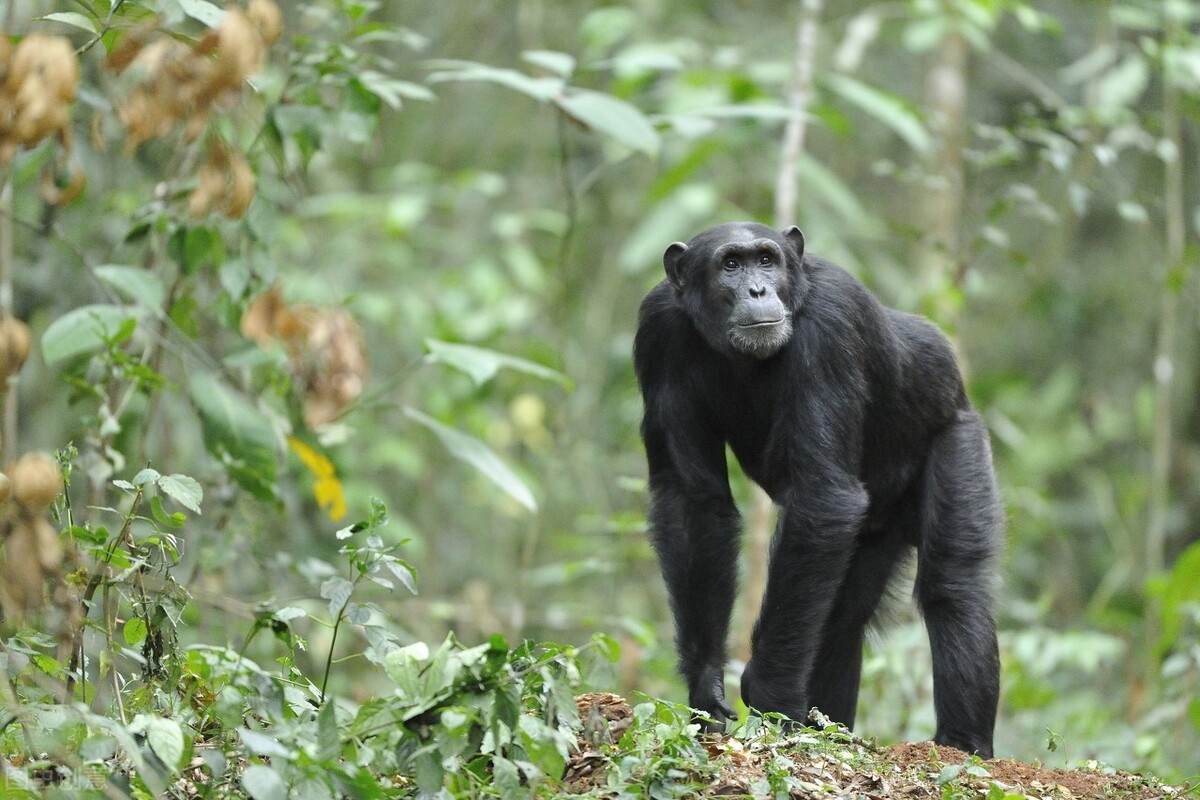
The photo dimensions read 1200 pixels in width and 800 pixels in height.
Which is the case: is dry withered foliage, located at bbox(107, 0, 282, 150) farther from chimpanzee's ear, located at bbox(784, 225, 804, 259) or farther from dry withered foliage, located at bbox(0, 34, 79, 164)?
chimpanzee's ear, located at bbox(784, 225, 804, 259)

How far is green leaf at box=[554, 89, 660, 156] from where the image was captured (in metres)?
6.54

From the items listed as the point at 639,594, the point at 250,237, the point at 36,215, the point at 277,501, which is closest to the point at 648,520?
the point at 277,501

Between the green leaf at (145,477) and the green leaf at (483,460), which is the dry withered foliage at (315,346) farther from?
the green leaf at (145,477)

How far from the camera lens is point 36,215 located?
797 cm

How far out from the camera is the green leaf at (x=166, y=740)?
3.51 meters

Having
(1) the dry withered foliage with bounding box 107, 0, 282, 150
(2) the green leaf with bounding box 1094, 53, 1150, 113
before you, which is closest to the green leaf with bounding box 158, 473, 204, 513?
(1) the dry withered foliage with bounding box 107, 0, 282, 150

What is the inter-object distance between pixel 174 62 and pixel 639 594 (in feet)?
34.1

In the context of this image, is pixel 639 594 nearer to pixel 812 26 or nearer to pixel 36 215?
pixel 812 26

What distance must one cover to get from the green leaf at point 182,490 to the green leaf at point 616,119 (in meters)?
2.97

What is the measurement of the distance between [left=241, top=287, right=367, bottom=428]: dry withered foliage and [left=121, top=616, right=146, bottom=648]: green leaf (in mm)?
2119

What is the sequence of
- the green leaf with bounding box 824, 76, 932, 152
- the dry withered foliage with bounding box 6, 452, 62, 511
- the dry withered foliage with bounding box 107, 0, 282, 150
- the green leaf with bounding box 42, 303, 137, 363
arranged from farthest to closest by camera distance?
the green leaf with bounding box 824, 76, 932, 152, the green leaf with bounding box 42, 303, 137, 363, the dry withered foliage with bounding box 107, 0, 282, 150, the dry withered foliage with bounding box 6, 452, 62, 511

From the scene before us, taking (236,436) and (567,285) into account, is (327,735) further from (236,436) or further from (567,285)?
(567,285)

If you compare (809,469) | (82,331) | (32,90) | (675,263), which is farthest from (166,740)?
(675,263)

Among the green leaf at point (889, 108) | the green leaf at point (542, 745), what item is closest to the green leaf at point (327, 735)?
the green leaf at point (542, 745)
